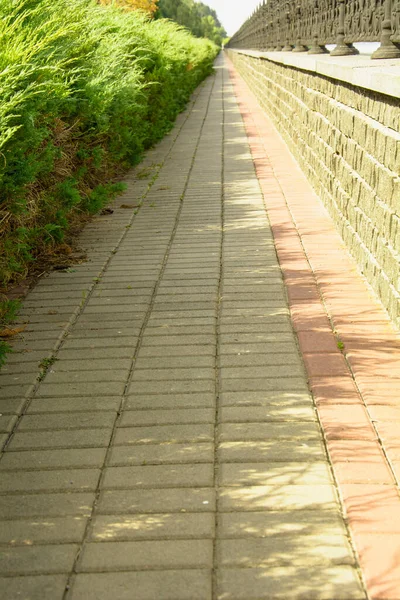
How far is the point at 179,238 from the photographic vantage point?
7840mm

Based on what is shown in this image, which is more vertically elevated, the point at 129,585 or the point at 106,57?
the point at 106,57

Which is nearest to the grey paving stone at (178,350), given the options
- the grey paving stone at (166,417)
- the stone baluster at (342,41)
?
the grey paving stone at (166,417)

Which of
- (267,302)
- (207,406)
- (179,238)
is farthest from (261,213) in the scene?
(207,406)

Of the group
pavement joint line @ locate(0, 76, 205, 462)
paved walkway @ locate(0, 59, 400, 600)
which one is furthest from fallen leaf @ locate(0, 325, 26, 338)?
pavement joint line @ locate(0, 76, 205, 462)

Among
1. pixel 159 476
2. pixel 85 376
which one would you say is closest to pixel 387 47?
pixel 85 376

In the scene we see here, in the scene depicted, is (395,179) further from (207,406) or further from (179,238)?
(179,238)

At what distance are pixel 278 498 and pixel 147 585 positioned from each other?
2.46 feet

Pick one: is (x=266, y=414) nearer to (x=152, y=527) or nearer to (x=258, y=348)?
(x=258, y=348)

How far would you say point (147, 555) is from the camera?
2904 mm

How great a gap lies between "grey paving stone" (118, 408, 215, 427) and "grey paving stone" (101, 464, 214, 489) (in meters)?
0.44

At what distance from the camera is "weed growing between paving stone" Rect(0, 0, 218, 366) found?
488 centimetres

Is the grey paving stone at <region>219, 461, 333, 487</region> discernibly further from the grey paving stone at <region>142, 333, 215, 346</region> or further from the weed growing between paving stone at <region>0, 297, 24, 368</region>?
the weed growing between paving stone at <region>0, 297, 24, 368</region>

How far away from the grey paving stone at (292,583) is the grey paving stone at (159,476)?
2.14 feet

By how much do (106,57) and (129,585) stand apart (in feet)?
25.0
